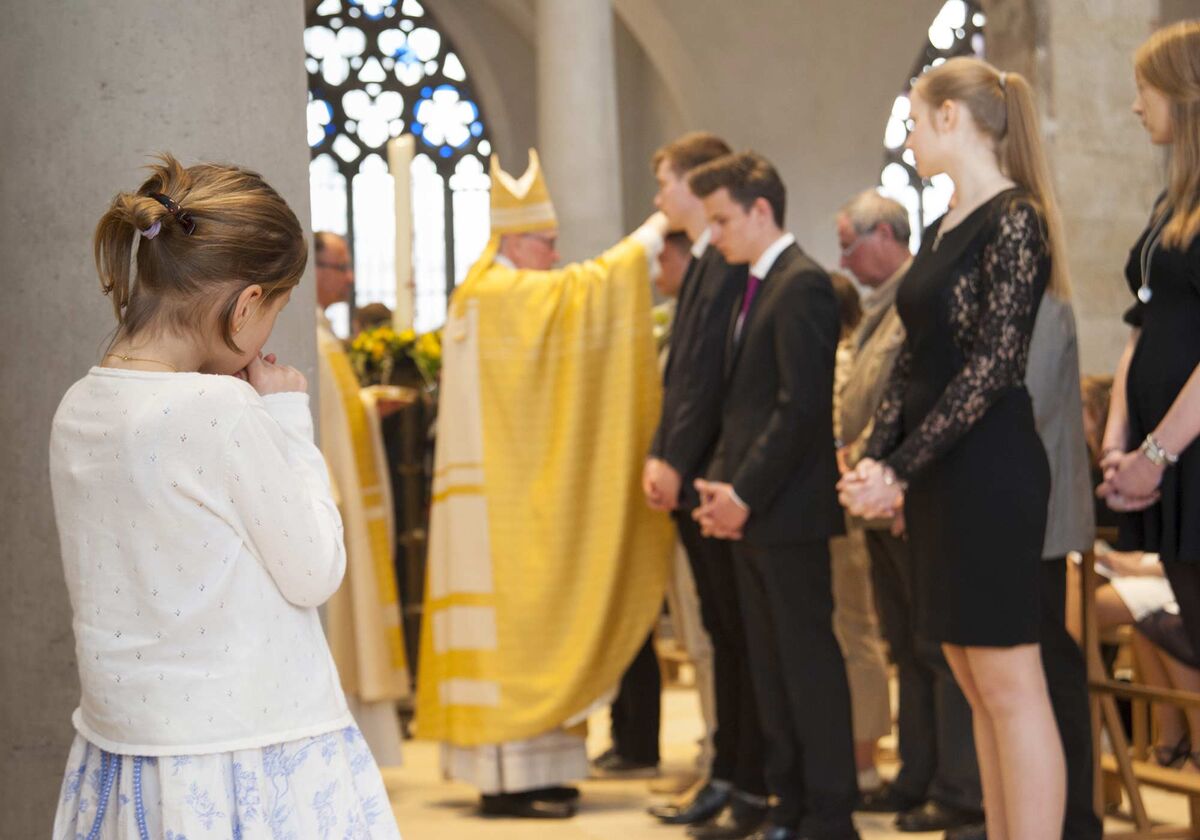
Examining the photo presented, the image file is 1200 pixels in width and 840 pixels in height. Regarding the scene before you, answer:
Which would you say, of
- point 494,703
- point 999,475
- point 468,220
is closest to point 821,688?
point 999,475

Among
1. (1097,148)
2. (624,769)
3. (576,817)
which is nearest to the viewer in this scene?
(576,817)

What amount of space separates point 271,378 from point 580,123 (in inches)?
310

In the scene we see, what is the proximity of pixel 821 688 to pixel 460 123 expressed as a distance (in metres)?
13.0

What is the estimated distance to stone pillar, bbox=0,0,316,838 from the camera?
2957 millimetres

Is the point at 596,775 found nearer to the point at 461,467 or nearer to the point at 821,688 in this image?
the point at 461,467

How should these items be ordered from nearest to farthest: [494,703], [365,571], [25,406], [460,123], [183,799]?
[183,799], [25,406], [494,703], [365,571], [460,123]

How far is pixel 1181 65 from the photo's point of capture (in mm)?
3402

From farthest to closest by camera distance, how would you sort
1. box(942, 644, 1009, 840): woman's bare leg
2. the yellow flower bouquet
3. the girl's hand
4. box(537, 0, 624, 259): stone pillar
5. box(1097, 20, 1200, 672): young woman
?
box(537, 0, 624, 259): stone pillar < the yellow flower bouquet < box(942, 644, 1009, 840): woman's bare leg < box(1097, 20, 1200, 672): young woman < the girl's hand

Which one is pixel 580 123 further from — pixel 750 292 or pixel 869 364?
pixel 750 292

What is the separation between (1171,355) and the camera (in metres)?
3.46

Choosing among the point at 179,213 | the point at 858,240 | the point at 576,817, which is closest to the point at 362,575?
the point at 576,817

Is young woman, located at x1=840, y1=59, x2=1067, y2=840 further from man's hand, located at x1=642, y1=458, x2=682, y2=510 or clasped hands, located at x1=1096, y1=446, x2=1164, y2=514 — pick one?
man's hand, located at x1=642, y1=458, x2=682, y2=510

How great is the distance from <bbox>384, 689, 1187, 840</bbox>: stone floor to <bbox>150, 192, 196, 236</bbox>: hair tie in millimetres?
3169

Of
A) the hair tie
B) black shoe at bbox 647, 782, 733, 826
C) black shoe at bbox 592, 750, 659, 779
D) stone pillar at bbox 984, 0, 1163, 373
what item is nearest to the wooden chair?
black shoe at bbox 647, 782, 733, 826
